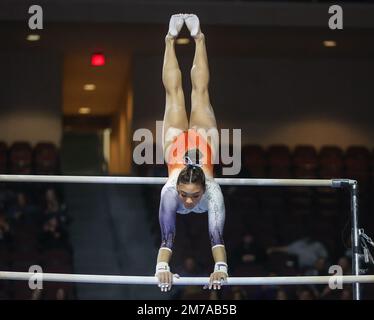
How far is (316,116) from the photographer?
1406 cm

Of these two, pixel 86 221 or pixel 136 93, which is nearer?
pixel 86 221

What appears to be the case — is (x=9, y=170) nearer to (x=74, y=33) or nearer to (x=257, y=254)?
(x=74, y=33)

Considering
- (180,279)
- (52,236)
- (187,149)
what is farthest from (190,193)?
(52,236)

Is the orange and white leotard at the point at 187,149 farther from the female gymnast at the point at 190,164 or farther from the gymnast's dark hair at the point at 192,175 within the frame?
the gymnast's dark hair at the point at 192,175

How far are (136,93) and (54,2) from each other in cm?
253

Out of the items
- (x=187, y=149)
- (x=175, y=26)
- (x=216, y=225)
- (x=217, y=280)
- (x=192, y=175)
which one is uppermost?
(x=175, y=26)

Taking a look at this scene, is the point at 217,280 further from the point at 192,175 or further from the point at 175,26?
the point at 175,26

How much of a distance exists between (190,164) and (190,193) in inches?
9.4

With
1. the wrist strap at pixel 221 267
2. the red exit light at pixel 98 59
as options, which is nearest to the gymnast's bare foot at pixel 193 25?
the wrist strap at pixel 221 267

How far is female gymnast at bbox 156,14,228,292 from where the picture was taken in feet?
23.6

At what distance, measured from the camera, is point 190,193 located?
283 inches

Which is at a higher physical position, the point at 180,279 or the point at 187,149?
the point at 187,149

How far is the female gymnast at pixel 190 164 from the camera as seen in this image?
23.6 ft

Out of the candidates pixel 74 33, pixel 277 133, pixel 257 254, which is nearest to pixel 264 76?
pixel 277 133
